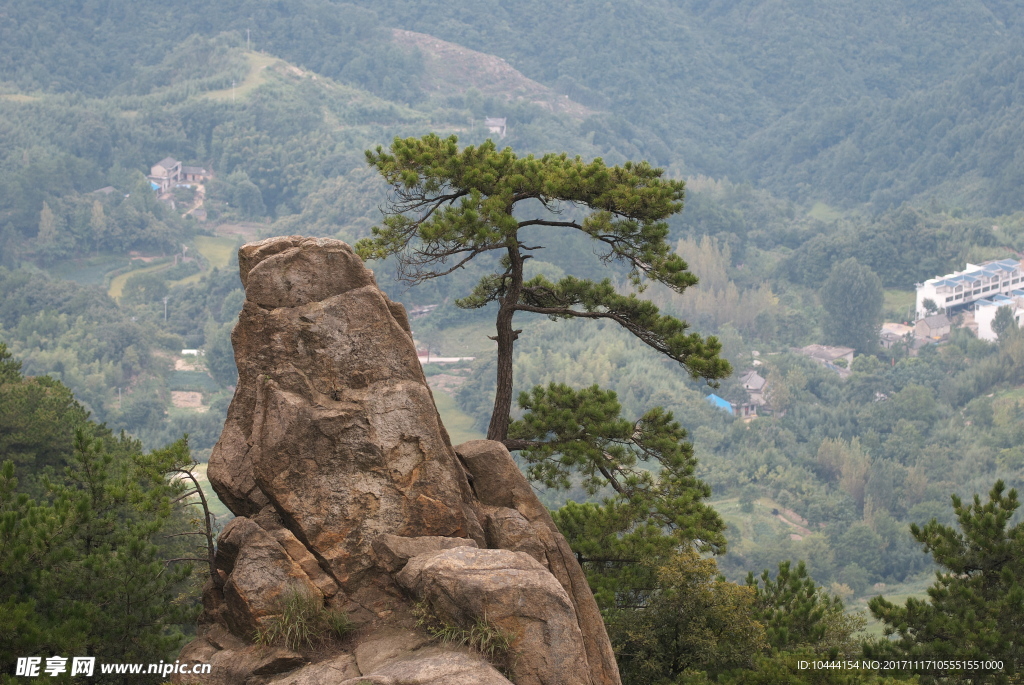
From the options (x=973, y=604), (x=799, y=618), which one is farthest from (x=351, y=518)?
(x=973, y=604)

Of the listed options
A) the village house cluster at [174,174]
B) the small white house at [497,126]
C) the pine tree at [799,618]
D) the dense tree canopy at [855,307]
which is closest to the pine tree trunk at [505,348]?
the pine tree at [799,618]

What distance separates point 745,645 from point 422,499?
459 cm

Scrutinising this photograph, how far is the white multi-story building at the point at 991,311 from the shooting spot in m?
97.9

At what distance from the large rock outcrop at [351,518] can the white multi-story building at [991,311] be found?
9634cm

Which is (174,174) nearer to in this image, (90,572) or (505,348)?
(505,348)

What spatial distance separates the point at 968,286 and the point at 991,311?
624 centimetres

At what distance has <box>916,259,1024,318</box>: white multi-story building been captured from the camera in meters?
104

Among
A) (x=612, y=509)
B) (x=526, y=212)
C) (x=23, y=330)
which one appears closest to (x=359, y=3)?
(x=526, y=212)

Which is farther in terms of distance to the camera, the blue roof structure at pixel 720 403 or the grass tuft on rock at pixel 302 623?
the blue roof structure at pixel 720 403

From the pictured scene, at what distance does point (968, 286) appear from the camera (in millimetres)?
104500

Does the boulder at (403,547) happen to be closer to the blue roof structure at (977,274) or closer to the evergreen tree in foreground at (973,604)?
the evergreen tree in foreground at (973,604)

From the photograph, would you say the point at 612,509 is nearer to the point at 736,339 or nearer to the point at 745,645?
the point at 745,645

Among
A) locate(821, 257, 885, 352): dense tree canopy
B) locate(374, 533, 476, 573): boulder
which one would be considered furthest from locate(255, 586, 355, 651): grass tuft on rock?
locate(821, 257, 885, 352): dense tree canopy

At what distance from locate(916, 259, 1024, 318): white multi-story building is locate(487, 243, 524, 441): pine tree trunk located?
320 ft
